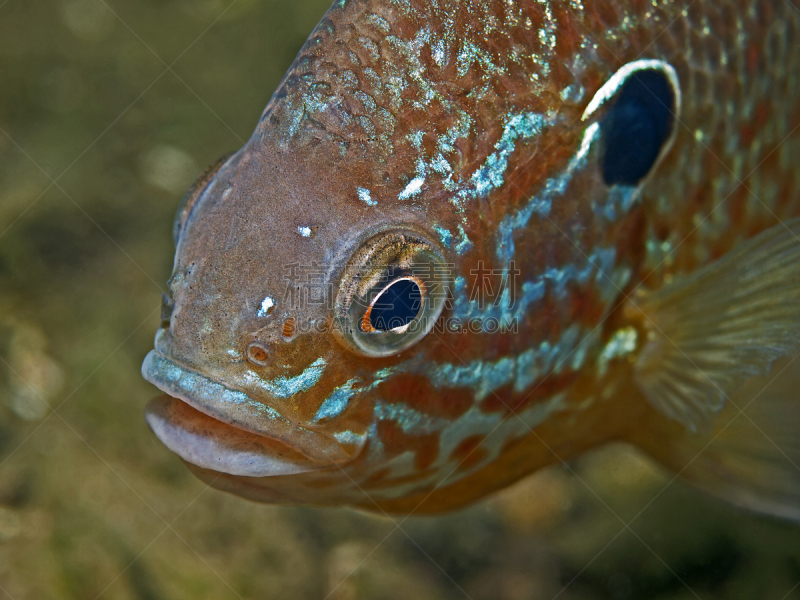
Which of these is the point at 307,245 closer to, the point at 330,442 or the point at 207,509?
the point at 330,442

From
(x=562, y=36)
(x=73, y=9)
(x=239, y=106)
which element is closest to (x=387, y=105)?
(x=562, y=36)

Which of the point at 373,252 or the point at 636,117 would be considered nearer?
the point at 373,252

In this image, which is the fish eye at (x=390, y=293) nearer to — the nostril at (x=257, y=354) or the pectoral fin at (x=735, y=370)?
the nostril at (x=257, y=354)

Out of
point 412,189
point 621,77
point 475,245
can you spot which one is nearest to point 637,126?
point 621,77

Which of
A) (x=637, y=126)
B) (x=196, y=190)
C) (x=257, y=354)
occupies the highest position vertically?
(x=637, y=126)

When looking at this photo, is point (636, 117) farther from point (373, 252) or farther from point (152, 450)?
point (152, 450)

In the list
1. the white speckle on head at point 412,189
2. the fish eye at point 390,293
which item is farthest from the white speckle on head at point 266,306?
the white speckle on head at point 412,189

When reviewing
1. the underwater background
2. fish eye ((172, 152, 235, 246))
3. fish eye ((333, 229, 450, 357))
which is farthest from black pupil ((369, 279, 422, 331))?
the underwater background
